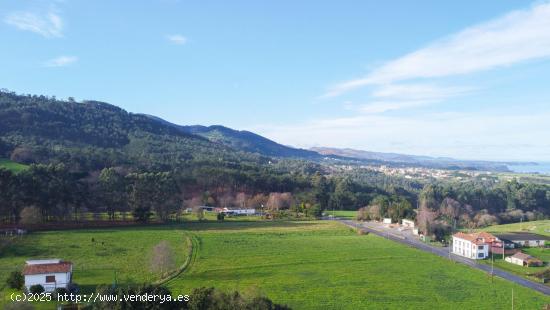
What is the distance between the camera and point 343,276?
3184 centimetres

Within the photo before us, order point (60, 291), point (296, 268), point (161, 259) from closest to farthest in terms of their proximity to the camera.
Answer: point (60, 291), point (161, 259), point (296, 268)

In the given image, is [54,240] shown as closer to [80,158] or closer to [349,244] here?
[349,244]

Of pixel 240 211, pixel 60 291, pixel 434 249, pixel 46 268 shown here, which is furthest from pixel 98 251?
pixel 240 211

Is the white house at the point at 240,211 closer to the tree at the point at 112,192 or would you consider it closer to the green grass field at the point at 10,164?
the tree at the point at 112,192

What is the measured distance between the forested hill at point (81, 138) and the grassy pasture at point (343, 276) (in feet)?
148

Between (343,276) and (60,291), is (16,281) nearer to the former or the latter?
(60,291)

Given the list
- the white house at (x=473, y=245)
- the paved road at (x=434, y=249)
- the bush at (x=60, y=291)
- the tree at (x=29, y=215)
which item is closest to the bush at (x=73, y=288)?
the bush at (x=60, y=291)

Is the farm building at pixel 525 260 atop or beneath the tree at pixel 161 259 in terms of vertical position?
beneath

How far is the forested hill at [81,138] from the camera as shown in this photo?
81000 millimetres

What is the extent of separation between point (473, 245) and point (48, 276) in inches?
1463

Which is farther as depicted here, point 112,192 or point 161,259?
point 112,192

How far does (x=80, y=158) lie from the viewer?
3071 inches

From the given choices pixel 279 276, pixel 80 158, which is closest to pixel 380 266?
pixel 279 276

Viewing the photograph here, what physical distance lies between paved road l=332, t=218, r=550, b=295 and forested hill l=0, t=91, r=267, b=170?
43014 millimetres
